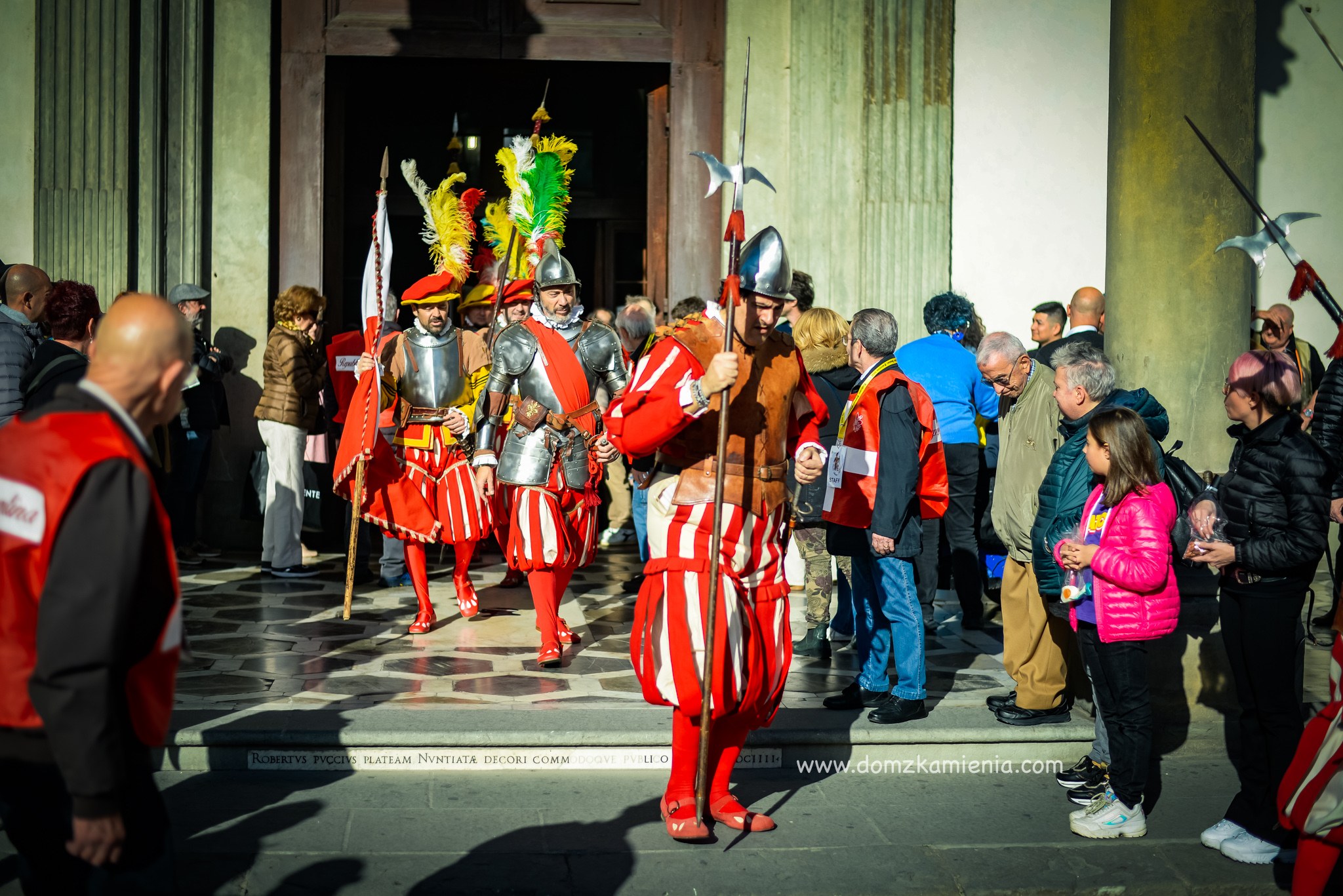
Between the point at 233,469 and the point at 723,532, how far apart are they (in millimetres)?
6253

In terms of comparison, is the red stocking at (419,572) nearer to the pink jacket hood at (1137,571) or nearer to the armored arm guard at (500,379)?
the armored arm guard at (500,379)

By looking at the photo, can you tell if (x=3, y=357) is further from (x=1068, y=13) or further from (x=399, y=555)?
(x=1068, y=13)

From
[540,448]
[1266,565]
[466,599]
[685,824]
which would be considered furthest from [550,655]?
[1266,565]

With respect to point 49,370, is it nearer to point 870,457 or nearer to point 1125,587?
point 870,457

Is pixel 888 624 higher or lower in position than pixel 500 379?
lower

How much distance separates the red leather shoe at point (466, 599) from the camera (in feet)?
Result: 25.1

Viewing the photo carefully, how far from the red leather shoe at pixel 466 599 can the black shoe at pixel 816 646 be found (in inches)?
76.5

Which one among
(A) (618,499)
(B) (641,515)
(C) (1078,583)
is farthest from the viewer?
(A) (618,499)

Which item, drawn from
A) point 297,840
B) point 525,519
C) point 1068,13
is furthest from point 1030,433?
point 1068,13

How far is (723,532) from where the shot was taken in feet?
14.5

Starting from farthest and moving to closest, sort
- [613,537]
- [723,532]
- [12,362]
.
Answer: [613,537]
[12,362]
[723,532]

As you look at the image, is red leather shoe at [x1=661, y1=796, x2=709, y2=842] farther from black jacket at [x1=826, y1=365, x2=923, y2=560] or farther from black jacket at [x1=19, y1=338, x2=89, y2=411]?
black jacket at [x1=19, y1=338, x2=89, y2=411]

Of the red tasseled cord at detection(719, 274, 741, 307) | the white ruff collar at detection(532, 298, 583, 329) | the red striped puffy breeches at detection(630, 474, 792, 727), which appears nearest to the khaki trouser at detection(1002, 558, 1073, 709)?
the red striped puffy breeches at detection(630, 474, 792, 727)

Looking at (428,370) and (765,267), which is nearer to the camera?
(765,267)
